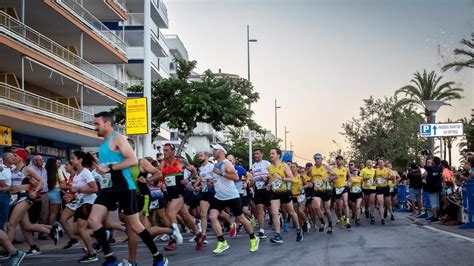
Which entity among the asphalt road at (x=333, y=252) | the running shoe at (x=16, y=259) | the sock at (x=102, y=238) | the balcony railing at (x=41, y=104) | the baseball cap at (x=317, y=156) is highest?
the balcony railing at (x=41, y=104)

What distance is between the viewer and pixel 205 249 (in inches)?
529

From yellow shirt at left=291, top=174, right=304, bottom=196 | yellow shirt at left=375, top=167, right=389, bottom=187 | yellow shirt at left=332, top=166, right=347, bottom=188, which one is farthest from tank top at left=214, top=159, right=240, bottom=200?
yellow shirt at left=375, top=167, right=389, bottom=187

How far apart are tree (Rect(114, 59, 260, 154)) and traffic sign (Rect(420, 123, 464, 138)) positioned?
11192 millimetres

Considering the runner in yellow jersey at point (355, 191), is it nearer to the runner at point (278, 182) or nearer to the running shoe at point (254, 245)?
the runner at point (278, 182)

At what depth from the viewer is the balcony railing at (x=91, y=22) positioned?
110 feet

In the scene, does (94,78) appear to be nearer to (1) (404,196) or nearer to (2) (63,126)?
(2) (63,126)

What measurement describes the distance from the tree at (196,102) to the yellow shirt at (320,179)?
47.7 ft

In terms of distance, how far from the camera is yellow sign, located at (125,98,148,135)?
22016 millimetres

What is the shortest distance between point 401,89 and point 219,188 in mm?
42955

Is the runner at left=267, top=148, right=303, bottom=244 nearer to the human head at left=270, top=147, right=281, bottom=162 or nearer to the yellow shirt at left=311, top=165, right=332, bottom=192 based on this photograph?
the human head at left=270, top=147, right=281, bottom=162

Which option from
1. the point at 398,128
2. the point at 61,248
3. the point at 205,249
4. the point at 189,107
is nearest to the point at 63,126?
the point at 189,107

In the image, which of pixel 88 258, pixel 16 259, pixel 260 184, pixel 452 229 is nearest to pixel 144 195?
pixel 88 258

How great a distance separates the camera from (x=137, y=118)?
72.4 feet

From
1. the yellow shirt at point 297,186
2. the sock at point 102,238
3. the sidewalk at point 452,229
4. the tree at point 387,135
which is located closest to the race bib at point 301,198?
the yellow shirt at point 297,186
